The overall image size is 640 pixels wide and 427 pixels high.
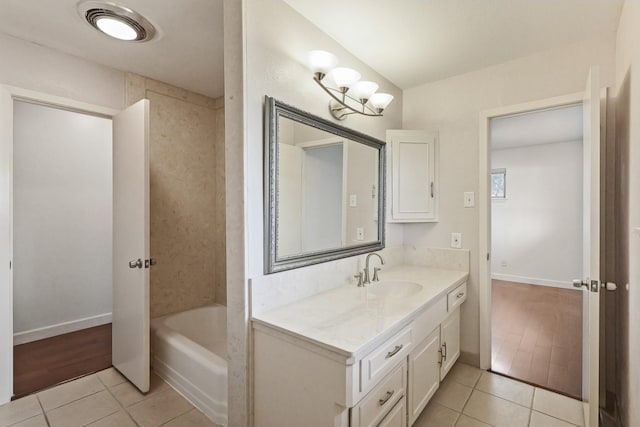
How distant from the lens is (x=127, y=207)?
2188 millimetres

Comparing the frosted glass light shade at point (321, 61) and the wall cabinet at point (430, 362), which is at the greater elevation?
the frosted glass light shade at point (321, 61)

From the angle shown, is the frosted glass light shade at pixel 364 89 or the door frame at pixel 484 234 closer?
the frosted glass light shade at pixel 364 89

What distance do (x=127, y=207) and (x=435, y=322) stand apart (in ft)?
7.19

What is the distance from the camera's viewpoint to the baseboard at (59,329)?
2.82 meters

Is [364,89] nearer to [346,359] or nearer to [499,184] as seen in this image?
[346,359]

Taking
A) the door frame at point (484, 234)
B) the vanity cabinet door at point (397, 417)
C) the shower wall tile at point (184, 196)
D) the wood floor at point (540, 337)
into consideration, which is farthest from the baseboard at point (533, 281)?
the shower wall tile at point (184, 196)

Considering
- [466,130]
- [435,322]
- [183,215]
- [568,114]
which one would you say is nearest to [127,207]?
[183,215]

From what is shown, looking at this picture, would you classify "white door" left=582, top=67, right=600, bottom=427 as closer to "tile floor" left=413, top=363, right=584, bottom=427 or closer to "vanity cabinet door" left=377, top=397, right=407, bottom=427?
"tile floor" left=413, top=363, right=584, bottom=427

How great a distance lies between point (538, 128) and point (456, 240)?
8.56 ft

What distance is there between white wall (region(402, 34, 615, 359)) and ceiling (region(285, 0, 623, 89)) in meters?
0.11

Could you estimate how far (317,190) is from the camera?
190 centimetres

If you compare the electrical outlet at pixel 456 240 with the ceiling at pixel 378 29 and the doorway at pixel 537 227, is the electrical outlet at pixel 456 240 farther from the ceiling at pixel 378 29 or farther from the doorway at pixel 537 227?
the ceiling at pixel 378 29

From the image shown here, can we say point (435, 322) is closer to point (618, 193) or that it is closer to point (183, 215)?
point (618, 193)

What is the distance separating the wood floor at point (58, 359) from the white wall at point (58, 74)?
78.2 inches
